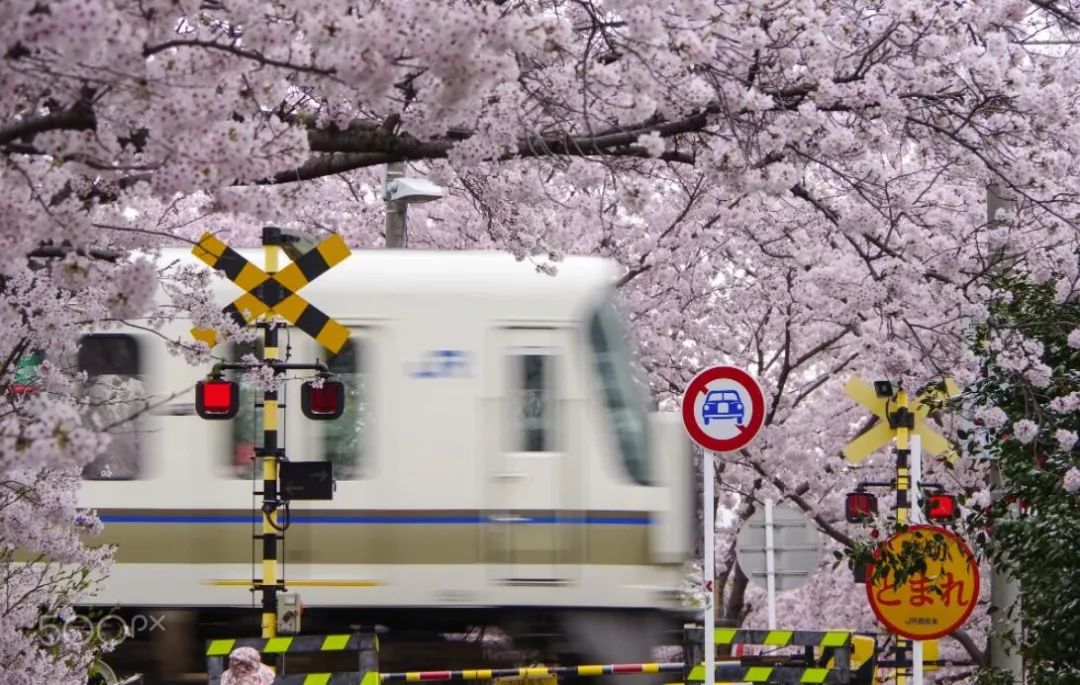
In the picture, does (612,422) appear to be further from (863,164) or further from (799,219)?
(799,219)

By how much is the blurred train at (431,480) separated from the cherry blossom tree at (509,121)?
109 cm

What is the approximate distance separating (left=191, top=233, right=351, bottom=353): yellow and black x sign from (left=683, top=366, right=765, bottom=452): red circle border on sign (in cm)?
207

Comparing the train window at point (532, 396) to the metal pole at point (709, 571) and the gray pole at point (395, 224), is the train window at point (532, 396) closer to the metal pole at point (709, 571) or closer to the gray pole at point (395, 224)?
the metal pole at point (709, 571)

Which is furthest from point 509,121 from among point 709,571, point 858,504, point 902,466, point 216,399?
point 858,504

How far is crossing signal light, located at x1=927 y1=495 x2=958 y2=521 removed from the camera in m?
11.8

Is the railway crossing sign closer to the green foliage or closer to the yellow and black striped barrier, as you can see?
the yellow and black striped barrier

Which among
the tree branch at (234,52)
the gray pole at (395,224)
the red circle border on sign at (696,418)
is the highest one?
the gray pole at (395,224)

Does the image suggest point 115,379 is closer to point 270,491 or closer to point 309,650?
point 270,491

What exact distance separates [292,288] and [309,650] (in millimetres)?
2210

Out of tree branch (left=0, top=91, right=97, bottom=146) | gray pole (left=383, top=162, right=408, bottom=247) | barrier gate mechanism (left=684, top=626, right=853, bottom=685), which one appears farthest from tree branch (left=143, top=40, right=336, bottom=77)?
gray pole (left=383, top=162, right=408, bottom=247)

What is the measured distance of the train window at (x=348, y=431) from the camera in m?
12.9

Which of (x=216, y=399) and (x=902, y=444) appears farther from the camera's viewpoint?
(x=902, y=444)

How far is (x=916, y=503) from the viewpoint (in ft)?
42.4

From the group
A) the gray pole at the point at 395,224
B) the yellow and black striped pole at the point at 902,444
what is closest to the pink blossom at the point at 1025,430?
the yellow and black striped pole at the point at 902,444
